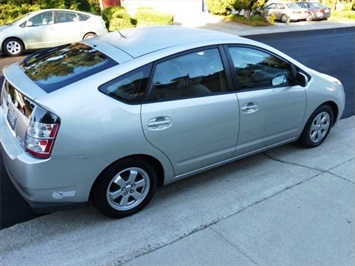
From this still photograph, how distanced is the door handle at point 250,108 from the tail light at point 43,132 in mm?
1820

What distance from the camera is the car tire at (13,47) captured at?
1014 centimetres

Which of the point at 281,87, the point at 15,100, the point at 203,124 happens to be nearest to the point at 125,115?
the point at 203,124

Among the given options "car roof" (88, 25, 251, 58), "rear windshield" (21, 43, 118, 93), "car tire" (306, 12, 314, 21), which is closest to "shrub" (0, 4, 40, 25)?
"rear windshield" (21, 43, 118, 93)

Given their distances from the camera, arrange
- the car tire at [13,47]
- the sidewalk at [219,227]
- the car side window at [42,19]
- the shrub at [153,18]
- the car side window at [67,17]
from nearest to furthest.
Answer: the sidewalk at [219,227], the car tire at [13,47], the car side window at [42,19], the car side window at [67,17], the shrub at [153,18]

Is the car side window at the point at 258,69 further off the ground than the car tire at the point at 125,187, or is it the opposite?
the car side window at the point at 258,69

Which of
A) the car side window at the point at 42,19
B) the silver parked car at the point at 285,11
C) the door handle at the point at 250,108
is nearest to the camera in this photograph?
the door handle at the point at 250,108

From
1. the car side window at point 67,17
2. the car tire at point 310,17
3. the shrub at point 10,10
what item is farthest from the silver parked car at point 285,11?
the car side window at point 67,17

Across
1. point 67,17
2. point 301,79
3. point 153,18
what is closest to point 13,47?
point 67,17

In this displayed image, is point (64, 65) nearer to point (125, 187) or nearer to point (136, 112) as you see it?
point (136, 112)

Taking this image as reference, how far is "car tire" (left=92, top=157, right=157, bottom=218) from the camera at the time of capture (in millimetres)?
2807

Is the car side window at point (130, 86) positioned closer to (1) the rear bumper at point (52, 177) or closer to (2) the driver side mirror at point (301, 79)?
(1) the rear bumper at point (52, 177)

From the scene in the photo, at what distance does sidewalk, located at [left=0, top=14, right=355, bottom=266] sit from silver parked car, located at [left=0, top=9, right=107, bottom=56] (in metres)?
8.74

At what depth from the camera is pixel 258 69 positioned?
3619mm

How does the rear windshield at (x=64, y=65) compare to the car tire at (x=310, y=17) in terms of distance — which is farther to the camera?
the car tire at (x=310, y=17)
